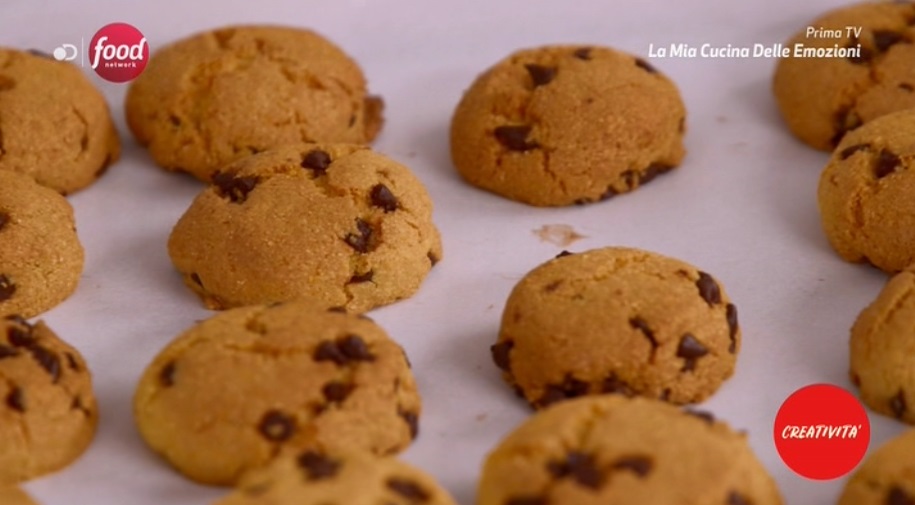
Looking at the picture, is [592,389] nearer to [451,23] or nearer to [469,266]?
[469,266]

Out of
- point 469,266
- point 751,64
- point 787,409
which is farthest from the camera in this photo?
point 751,64

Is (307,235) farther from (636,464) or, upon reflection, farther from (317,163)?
(636,464)

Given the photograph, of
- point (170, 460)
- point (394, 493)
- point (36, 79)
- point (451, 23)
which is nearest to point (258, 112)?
point (36, 79)

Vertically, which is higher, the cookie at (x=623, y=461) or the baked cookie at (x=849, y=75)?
the baked cookie at (x=849, y=75)

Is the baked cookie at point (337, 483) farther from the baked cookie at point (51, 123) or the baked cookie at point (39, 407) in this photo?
the baked cookie at point (51, 123)

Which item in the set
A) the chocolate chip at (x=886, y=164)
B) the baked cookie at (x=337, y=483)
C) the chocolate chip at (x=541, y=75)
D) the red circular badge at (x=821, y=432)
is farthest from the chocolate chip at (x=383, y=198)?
the chocolate chip at (x=886, y=164)

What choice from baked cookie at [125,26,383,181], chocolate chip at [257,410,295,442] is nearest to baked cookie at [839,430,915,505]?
chocolate chip at [257,410,295,442]
